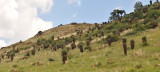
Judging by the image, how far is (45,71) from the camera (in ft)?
57.2

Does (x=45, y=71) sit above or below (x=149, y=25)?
below

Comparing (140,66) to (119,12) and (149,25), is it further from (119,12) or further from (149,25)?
(119,12)

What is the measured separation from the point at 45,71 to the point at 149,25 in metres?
31.6

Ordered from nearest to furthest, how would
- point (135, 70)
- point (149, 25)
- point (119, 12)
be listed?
point (135, 70) → point (149, 25) → point (119, 12)

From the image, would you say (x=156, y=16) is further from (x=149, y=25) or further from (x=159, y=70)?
(x=159, y=70)

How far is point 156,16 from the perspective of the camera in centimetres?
4838

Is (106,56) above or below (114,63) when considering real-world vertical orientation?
above

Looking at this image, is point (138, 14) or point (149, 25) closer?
point (149, 25)

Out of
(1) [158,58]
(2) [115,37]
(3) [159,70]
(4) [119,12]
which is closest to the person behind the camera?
(3) [159,70]

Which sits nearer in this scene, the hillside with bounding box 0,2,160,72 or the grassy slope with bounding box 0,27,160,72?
the grassy slope with bounding box 0,27,160,72

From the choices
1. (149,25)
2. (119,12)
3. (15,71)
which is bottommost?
(15,71)

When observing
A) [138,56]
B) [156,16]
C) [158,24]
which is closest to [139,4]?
[156,16]

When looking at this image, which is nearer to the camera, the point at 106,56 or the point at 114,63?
the point at 114,63

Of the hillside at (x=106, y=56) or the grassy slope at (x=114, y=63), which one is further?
the hillside at (x=106, y=56)
